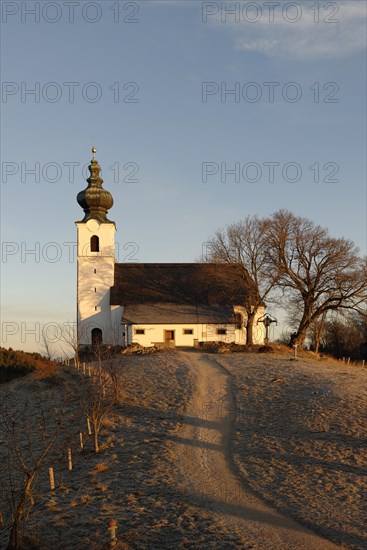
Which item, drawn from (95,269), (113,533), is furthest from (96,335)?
(113,533)

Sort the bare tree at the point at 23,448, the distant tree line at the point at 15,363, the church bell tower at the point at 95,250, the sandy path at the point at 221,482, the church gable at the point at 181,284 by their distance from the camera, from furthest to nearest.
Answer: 1. the church bell tower at the point at 95,250
2. the church gable at the point at 181,284
3. the distant tree line at the point at 15,363
4. the bare tree at the point at 23,448
5. the sandy path at the point at 221,482

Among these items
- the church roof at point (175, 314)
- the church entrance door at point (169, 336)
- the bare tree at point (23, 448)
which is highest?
the church roof at point (175, 314)

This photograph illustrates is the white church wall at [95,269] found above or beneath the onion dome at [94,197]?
beneath

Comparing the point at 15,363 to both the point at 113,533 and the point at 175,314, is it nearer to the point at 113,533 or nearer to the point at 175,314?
the point at 175,314

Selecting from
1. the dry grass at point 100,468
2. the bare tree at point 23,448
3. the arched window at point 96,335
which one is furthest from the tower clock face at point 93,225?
the dry grass at point 100,468

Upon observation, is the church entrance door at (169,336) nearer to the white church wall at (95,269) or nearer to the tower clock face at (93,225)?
the white church wall at (95,269)

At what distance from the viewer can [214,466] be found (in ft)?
59.2

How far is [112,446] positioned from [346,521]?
373 inches

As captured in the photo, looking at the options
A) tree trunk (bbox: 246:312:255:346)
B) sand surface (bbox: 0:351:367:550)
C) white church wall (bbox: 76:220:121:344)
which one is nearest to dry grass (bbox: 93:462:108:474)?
sand surface (bbox: 0:351:367:550)

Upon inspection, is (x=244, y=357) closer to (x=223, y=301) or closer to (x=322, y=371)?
(x=322, y=371)

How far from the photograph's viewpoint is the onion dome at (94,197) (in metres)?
49.8

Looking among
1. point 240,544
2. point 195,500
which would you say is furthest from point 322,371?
point 240,544

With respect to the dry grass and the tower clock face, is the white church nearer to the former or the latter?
the tower clock face

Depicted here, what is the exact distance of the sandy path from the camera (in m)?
12.9
